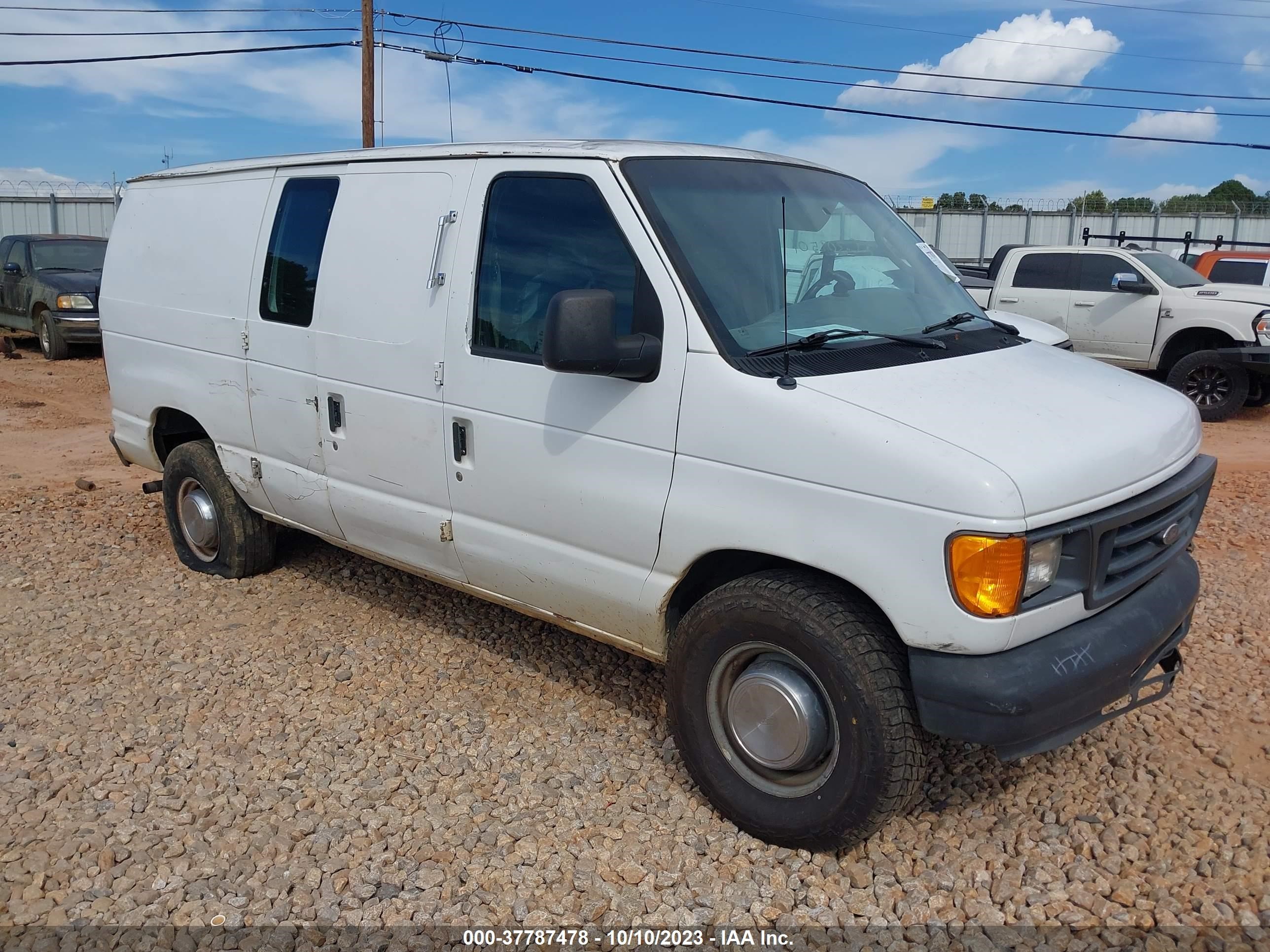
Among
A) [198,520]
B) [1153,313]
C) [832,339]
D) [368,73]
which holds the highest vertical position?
[368,73]

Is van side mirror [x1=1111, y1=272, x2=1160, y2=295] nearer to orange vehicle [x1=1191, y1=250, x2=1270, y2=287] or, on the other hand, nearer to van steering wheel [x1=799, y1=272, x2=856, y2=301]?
orange vehicle [x1=1191, y1=250, x2=1270, y2=287]

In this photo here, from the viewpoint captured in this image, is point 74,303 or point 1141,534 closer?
point 1141,534

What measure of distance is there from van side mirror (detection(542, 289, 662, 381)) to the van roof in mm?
741

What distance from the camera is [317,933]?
9.81 ft

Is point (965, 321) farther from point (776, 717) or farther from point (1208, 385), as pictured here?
point (1208, 385)

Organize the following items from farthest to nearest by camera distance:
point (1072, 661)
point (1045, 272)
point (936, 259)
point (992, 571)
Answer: point (1045, 272) < point (936, 259) < point (1072, 661) < point (992, 571)

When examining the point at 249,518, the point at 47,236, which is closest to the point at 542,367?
the point at 249,518

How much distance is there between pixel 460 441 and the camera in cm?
402

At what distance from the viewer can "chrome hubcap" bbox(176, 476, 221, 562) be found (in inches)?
225

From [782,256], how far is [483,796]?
2.22m

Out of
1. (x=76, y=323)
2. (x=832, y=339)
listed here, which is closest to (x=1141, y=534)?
(x=832, y=339)

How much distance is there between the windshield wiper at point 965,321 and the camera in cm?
384

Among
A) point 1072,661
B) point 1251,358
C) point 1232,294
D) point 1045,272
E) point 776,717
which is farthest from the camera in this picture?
point 1045,272

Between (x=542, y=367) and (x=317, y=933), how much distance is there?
6.46 feet
